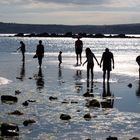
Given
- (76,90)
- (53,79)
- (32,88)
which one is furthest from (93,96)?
(53,79)

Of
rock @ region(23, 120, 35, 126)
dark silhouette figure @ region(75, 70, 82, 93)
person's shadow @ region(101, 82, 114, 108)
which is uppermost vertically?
rock @ region(23, 120, 35, 126)

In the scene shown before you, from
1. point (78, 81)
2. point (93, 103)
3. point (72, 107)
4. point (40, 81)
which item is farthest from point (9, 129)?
point (78, 81)

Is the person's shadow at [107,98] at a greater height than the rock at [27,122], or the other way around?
the rock at [27,122]

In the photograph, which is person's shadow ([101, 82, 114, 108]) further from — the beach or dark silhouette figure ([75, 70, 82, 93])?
dark silhouette figure ([75, 70, 82, 93])

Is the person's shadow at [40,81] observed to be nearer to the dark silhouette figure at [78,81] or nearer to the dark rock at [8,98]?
the dark silhouette figure at [78,81]

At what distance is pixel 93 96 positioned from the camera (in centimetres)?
2364

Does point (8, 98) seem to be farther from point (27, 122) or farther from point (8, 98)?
point (27, 122)

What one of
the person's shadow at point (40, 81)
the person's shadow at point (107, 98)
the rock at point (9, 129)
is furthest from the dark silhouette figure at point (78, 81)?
the rock at point (9, 129)

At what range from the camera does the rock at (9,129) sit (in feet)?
49.9

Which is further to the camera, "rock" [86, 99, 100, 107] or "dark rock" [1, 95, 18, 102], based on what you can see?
"dark rock" [1, 95, 18, 102]

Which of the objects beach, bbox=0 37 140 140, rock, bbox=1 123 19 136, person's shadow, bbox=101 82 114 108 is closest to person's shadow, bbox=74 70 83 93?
beach, bbox=0 37 140 140

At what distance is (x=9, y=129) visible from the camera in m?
15.5

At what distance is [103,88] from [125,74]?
9003 millimetres

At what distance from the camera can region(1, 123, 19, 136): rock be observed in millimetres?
15203
